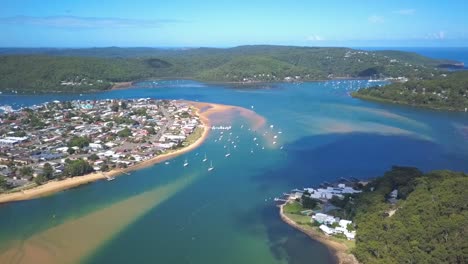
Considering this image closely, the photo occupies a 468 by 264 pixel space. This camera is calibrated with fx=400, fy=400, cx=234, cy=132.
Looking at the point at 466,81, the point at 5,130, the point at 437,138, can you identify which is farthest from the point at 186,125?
the point at 466,81

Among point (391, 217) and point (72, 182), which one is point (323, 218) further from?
point (72, 182)

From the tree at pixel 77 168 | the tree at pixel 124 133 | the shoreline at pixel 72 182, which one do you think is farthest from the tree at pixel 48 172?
the tree at pixel 124 133

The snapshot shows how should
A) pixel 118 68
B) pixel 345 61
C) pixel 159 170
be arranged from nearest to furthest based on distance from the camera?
pixel 159 170 < pixel 118 68 < pixel 345 61

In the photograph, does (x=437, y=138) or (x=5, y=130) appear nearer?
(x=437, y=138)

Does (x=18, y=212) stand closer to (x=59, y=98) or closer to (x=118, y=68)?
(x=59, y=98)

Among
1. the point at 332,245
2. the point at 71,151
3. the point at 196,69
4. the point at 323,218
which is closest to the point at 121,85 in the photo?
the point at 196,69

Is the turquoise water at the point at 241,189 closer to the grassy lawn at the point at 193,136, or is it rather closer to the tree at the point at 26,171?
the grassy lawn at the point at 193,136

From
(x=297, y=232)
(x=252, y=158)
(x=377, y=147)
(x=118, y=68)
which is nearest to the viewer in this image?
(x=297, y=232)
